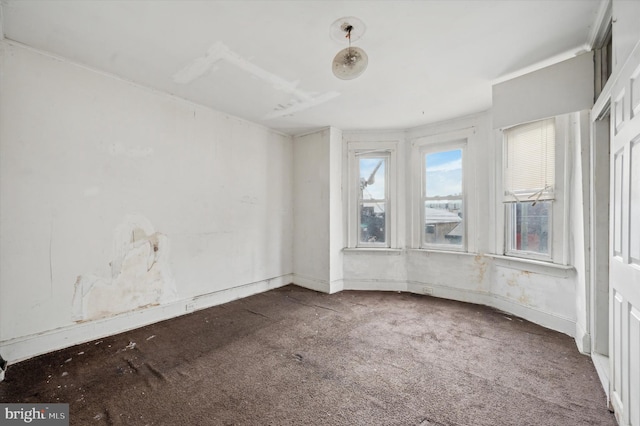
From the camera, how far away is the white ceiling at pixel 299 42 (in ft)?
6.18

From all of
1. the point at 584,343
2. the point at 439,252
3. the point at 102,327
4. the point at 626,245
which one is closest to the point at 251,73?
the point at 102,327

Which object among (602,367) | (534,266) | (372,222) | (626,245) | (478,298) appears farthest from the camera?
(372,222)

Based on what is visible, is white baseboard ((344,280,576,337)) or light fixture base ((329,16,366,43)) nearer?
light fixture base ((329,16,366,43))

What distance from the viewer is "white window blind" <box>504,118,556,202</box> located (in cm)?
300

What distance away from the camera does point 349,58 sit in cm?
184

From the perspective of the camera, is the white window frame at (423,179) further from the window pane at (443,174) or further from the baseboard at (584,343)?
the baseboard at (584,343)

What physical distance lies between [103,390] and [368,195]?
12.6ft

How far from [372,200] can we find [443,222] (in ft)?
3.70

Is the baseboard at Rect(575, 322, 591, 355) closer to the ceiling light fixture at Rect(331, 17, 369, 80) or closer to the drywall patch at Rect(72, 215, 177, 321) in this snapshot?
the ceiling light fixture at Rect(331, 17, 369, 80)

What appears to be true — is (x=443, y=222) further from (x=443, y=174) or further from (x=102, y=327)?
(x=102, y=327)

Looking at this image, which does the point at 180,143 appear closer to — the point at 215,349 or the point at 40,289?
the point at 40,289

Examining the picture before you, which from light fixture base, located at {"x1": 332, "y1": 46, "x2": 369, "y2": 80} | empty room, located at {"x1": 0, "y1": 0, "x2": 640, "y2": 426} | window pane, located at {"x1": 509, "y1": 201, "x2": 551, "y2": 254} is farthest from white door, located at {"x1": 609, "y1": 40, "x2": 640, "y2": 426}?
window pane, located at {"x1": 509, "y1": 201, "x2": 551, "y2": 254}

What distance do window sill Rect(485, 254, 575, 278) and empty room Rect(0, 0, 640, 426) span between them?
0.02 meters

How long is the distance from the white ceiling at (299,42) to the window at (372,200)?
143 centimetres
